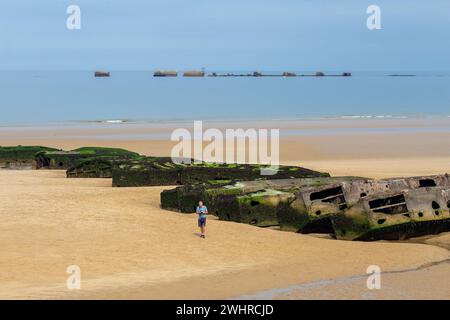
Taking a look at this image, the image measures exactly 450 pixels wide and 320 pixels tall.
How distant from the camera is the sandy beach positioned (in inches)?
477

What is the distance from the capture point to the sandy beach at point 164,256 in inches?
477

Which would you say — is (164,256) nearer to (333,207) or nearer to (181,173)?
(333,207)

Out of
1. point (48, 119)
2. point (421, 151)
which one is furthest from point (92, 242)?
point (48, 119)

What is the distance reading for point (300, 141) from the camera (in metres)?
41.2

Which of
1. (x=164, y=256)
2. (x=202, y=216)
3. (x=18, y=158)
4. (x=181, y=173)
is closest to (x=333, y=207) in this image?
(x=202, y=216)

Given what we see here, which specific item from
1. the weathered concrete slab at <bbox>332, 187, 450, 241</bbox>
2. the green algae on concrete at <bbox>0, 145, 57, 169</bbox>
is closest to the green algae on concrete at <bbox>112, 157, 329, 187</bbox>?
the weathered concrete slab at <bbox>332, 187, 450, 241</bbox>

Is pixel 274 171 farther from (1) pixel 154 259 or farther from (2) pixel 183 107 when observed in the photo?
(2) pixel 183 107

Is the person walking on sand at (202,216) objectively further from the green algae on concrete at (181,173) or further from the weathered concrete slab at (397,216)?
the green algae on concrete at (181,173)

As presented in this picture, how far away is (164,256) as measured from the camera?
46.5ft

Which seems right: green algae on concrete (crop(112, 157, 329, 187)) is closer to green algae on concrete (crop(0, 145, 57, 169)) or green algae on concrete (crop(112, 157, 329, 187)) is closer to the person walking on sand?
the person walking on sand

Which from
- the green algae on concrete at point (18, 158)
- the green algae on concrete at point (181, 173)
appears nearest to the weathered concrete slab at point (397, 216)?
the green algae on concrete at point (181, 173)

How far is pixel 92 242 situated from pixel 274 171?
822 centimetres

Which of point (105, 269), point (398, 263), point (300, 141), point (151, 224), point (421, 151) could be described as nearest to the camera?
point (105, 269)

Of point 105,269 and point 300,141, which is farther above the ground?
point 300,141
